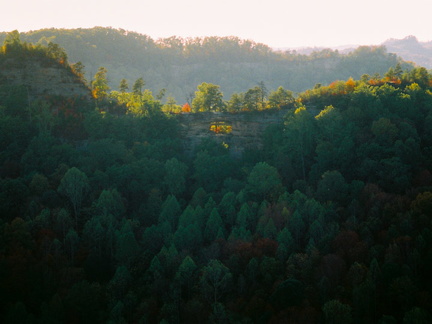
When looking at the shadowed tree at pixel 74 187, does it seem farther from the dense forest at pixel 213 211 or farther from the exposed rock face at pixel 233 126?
the exposed rock face at pixel 233 126

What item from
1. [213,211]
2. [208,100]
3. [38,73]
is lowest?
[213,211]

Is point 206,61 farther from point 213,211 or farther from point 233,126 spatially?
point 213,211

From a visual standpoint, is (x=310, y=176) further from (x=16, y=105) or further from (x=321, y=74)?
(x=321, y=74)

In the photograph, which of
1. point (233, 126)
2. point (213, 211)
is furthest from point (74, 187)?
point (233, 126)

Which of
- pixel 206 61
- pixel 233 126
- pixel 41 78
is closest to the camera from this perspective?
pixel 41 78

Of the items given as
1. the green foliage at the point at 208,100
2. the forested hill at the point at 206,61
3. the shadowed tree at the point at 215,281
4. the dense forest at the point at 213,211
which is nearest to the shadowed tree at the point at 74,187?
the dense forest at the point at 213,211

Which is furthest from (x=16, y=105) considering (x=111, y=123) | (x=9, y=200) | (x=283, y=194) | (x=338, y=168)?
(x=338, y=168)

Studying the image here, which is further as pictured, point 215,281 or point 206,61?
point 206,61
